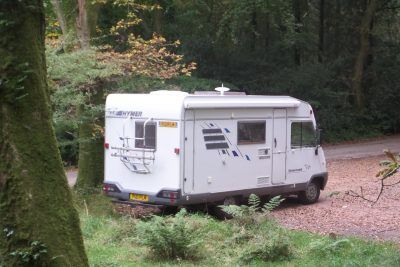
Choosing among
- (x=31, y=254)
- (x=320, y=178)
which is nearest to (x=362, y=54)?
(x=320, y=178)

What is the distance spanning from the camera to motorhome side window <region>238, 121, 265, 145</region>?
14.2 m

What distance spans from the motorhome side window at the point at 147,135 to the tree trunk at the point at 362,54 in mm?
21916

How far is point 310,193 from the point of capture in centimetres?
1633

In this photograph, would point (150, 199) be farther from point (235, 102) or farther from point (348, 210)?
point (348, 210)

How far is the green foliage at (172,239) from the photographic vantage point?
27.3 feet

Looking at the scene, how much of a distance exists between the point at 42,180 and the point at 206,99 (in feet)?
28.3

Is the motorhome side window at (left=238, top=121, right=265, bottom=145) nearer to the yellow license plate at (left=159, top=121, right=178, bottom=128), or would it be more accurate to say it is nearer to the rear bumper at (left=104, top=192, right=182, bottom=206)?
the yellow license plate at (left=159, top=121, right=178, bottom=128)

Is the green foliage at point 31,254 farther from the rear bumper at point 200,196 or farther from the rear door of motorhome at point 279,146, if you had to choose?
the rear door of motorhome at point 279,146

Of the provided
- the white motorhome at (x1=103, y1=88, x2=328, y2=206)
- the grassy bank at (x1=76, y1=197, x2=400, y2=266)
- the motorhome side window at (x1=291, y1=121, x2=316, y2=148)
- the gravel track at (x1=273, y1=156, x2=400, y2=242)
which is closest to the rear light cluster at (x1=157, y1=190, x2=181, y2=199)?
the white motorhome at (x1=103, y1=88, x2=328, y2=206)

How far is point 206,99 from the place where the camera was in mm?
13328

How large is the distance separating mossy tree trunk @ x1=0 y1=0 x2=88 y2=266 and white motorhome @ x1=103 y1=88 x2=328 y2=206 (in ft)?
26.3

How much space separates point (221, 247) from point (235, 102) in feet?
17.1

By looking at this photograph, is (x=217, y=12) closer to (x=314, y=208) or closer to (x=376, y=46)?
(x=376, y=46)

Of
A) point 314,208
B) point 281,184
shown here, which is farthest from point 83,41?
point 314,208
